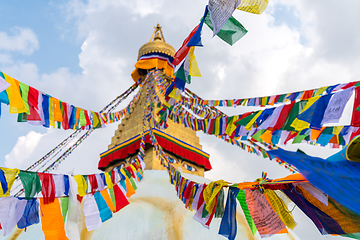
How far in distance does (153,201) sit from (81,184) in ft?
6.95

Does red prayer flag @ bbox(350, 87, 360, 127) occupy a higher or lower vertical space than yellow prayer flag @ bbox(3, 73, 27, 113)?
lower

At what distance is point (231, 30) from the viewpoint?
2.54 m

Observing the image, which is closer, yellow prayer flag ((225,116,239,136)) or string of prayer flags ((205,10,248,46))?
string of prayer flags ((205,10,248,46))

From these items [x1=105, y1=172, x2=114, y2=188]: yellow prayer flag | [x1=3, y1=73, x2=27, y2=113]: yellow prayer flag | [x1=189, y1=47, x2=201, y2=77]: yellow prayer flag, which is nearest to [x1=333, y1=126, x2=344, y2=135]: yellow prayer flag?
[x1=189, y1=47, x2=201, y2=77]: yellow prayer flag

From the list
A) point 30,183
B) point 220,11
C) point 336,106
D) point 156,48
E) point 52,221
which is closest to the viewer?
Answer: point 220,11

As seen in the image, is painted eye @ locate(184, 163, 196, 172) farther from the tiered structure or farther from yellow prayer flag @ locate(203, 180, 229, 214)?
yellow prayer flag @ locate(203, 180, 229, 214)

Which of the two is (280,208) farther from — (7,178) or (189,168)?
(189,168)

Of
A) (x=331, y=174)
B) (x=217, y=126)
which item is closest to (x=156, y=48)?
(x=217, y=126)

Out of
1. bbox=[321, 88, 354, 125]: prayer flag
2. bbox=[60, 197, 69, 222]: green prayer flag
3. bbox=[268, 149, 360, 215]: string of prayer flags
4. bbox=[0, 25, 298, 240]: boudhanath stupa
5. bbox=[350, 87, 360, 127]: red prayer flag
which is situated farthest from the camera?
bbox=[0, 25, 298, 240]: boudhanath stupa

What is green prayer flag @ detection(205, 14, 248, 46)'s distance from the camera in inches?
98.0

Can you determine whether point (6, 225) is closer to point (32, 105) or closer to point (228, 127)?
point (32, 105)

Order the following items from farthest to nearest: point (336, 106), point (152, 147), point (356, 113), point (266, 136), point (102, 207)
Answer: point (152, 147) < point (266, 136) < point (102, 207) < point (336, 106) < point (356, 113)

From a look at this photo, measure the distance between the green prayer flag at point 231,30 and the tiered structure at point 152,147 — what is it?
5130 mm

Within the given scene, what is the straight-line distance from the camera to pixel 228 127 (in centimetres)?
439
